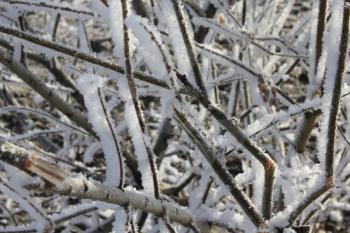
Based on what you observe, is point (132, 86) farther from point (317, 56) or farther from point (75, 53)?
point (317, 56)

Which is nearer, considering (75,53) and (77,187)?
(77,187)

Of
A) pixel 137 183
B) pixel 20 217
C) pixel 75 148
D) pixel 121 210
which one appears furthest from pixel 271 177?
pixel 20 217

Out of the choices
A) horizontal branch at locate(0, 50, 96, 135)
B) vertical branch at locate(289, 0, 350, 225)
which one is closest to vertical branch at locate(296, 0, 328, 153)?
vertical branch at locate(289, 0, 350, 225)

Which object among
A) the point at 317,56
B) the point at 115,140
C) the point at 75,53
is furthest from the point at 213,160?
the point at 317,56

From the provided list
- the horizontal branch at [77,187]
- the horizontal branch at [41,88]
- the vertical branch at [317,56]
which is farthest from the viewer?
the horizontal branch at [41,88]

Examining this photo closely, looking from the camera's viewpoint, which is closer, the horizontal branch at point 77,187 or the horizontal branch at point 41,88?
the horizontal branch at point 77,187

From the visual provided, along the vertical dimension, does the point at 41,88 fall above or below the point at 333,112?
below

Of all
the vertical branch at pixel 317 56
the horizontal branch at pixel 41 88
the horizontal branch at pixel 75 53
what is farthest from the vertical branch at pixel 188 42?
the horizontal branch at pixel 41 88

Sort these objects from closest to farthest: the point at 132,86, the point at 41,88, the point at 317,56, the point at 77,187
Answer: the point at 77,187, the point at 132,86, the point at 317,56, the point at 41,88

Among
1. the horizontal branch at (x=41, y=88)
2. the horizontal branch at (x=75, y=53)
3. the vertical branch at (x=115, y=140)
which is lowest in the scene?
the horizontal branch at (x=41, y=88)

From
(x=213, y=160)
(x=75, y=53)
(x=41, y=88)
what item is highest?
(x=75, y=53)

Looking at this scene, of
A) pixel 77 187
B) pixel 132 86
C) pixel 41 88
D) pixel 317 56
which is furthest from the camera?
pixel 41 88

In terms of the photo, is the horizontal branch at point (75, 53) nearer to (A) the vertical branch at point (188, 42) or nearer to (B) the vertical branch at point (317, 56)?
(A) the vertical branch at point (188, 42)
